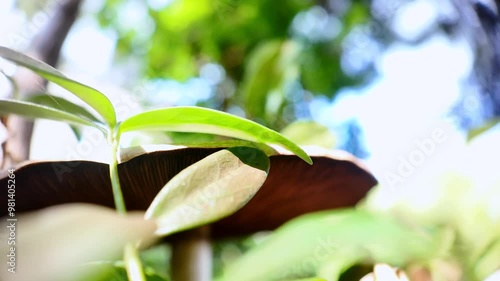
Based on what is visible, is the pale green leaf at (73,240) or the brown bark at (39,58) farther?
the brown bark at (39,58)

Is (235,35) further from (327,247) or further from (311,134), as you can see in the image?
(327,247)

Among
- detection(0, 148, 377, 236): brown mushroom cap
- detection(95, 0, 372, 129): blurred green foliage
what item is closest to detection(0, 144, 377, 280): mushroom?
detection(0, 148, 377, 236): brown mushroom cap

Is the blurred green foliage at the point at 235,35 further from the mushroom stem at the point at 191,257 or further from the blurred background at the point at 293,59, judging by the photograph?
the mushroom stem at the point at 191,257

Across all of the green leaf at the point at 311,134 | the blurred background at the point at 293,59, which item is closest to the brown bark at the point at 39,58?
the blurred background at the point at 293,59

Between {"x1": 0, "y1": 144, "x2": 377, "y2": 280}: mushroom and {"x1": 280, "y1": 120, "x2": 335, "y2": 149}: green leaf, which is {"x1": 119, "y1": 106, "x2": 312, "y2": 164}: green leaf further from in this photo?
{"x1": 280, "y1": 120, "x2": 335, "y2": 149}: green leaf

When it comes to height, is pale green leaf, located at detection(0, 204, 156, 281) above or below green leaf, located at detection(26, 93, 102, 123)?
below
